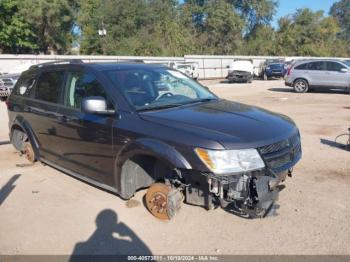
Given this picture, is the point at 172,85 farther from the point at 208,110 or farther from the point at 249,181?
the point at 249,181

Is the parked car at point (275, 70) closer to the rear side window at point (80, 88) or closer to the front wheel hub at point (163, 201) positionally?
the rear side window at point (80, 88)

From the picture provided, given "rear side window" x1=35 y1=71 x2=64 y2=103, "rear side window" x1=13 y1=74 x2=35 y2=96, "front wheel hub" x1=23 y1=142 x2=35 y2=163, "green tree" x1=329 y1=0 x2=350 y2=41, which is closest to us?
"rear side window" x1=35 y1=71 x2=64 y2=103

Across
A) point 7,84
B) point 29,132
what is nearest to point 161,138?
point 29,132

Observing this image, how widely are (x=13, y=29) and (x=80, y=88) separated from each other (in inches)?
1531

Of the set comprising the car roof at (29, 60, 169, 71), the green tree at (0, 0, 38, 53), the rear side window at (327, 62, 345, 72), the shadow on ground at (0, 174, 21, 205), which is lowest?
the shadow on ground at (0, 174, 21, 205)

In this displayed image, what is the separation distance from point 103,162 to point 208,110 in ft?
4.63

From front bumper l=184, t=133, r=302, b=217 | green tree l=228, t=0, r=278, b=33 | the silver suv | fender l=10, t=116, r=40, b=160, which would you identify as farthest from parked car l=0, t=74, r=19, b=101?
green tree l=228, t=0, r=278, b=33

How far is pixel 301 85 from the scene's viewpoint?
20.1m

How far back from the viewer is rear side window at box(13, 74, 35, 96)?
6535 millimetres

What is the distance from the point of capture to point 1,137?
31.8 feet

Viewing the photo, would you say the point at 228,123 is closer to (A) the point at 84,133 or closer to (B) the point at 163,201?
(B) the point at 163,201

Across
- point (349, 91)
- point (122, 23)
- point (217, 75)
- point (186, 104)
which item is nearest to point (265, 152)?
point (186, 104)

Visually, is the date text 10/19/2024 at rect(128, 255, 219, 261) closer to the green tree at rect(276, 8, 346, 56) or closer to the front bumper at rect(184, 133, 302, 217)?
the front bumper at rect(184, 133, 302, 217)

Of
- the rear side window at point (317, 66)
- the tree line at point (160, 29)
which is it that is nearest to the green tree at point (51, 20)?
the tree line at point (160, 29)
